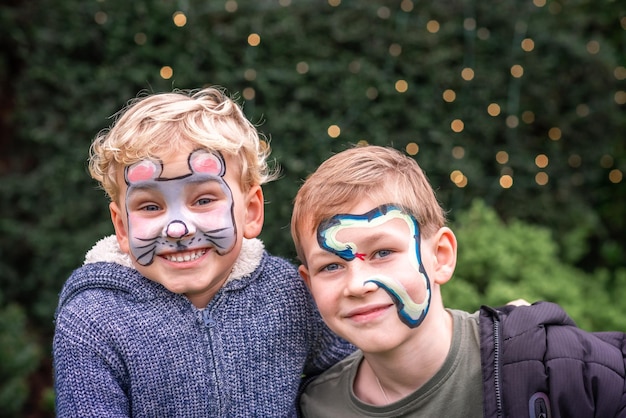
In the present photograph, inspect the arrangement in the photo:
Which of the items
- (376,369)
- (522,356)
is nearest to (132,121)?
(376,369)

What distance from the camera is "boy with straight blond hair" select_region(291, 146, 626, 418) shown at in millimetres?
2521

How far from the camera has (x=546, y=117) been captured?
560 cm

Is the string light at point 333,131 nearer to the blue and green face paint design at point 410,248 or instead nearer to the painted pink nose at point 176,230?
the blue and green face paint design at point 410,248

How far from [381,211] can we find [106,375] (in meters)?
0.99

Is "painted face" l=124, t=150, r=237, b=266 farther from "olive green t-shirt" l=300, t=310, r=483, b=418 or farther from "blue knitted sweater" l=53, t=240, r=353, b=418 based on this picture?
"olive green t-shirt" l=300, t=310, r=483, b=418

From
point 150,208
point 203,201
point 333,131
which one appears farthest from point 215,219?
point 333,131

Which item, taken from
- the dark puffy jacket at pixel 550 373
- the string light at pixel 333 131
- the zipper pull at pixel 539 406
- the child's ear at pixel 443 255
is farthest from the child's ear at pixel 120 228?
the string light at pixel 333 131

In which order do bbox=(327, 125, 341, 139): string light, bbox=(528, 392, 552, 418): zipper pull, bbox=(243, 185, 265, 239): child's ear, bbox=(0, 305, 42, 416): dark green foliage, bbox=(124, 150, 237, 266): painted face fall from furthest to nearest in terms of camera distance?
1. bbox=(327, 125, 341, 139): string light
2. bbox=(0, 305, 42, 416): dark green foliage
3. bbox=(243, 185, 265, 239): child's ear
4. bbox=(124, 150, 237, 266): painted face
5. bbox=(528, 392, 552, 418): zipper pull

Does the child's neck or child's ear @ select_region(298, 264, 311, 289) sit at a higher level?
child's ear @ select_region(298, 264, 311, 289)

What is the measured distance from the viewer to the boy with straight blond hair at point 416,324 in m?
2.52

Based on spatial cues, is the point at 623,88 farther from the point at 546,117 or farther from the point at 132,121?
the point at 132,121

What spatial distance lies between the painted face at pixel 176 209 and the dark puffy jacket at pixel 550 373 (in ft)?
3.12

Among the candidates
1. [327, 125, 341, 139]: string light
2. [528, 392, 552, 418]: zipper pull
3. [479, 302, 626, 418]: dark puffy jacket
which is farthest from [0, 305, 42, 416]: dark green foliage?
[528, 392, 552, 418]: zipper pull

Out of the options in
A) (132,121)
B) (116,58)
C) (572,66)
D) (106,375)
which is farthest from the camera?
(572,66)
